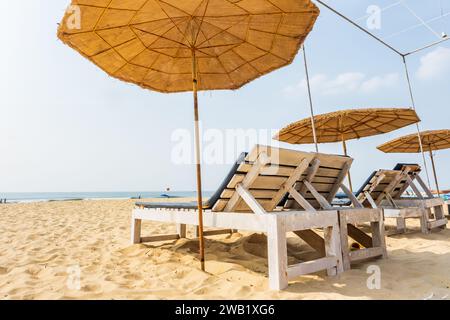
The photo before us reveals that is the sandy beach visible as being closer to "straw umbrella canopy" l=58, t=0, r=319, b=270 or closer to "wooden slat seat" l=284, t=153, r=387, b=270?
"wooden slat seat" l=284, t=153, r=387, b=270

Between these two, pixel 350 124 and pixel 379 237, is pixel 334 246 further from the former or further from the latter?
pixel 350 124

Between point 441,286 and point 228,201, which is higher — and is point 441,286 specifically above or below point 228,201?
below

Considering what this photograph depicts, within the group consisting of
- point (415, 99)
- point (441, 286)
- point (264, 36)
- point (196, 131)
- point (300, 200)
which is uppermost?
point (415, 99)

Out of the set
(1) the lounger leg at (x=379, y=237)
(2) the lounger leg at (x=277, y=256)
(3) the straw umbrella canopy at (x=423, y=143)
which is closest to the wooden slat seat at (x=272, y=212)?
(2) the lounger leg at (x=277, y=256)

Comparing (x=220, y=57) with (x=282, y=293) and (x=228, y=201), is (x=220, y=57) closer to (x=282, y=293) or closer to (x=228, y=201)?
(x=228, y=201)

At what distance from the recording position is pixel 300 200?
10.6ft

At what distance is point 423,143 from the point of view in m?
10.5

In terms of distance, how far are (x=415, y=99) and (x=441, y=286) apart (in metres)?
8.87

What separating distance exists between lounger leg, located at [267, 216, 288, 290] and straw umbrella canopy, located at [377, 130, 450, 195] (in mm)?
9023

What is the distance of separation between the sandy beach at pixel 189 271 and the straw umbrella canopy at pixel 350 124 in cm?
267

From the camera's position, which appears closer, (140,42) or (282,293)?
(282,293)

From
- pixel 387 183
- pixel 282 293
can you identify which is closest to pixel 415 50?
pixel 387 183

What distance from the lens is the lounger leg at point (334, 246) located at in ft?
9.39
